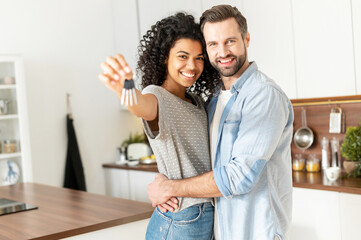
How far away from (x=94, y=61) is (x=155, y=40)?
10.6ft

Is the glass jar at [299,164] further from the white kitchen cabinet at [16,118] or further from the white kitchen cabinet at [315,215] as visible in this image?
the white kitchen cabinet at [16,118]

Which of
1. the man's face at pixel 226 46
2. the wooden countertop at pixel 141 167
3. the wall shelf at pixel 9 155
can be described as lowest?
the wooden countertop at pixel 141 167

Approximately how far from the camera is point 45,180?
454 cm

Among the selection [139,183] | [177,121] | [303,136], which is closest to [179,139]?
[177,121]

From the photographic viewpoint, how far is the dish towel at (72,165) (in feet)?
15.1

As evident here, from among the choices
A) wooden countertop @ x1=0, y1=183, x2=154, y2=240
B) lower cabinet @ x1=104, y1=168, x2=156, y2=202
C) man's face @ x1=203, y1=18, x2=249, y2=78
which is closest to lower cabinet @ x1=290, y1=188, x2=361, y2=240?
wooden countertop @ x1=0, y1=183, x2=154, y2=240

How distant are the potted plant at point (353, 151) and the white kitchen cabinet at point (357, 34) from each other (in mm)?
273

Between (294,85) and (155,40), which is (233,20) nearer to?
(155,40)

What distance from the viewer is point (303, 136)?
3643 millimetres

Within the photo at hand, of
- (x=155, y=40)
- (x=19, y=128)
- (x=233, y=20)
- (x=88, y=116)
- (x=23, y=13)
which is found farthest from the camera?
(x=88, y=116)

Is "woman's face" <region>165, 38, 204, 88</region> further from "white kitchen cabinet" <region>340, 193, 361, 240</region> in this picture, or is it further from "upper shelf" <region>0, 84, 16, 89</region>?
"upper shelf" <region>0, 84, 16, 89</region>

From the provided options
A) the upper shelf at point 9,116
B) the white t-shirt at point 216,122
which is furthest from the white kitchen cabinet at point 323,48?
the upper shelf at point 9,116

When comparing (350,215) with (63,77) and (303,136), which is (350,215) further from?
(63,77)

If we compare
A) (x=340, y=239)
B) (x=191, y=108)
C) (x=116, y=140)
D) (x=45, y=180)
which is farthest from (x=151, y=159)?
(x=191, y=108)
